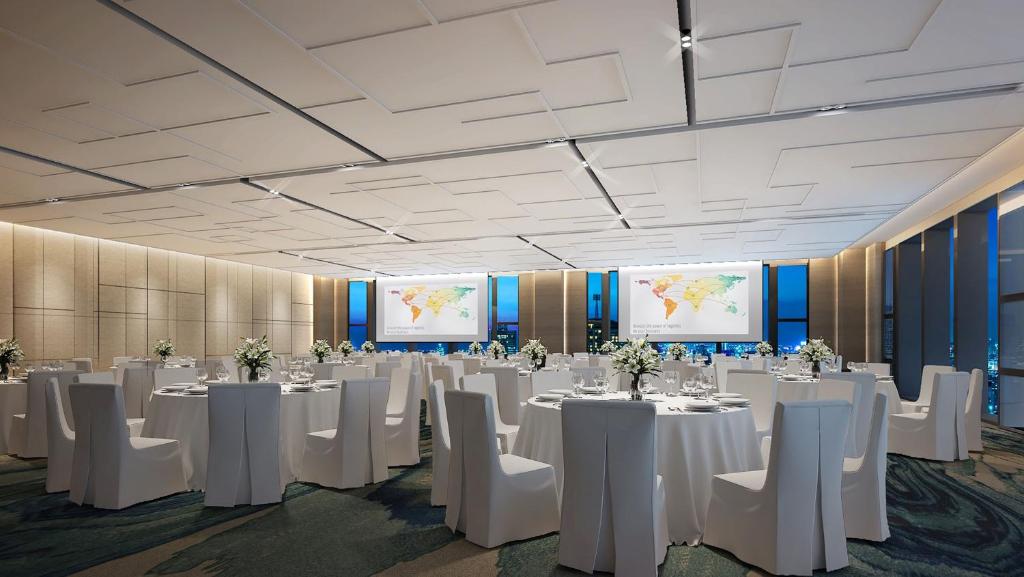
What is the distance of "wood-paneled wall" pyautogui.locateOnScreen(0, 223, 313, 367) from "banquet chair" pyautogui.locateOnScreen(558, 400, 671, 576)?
1108 centimetres

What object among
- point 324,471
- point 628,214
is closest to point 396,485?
point 324,471

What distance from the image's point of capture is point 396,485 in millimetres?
5309

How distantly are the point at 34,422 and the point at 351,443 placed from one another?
3.90 metres

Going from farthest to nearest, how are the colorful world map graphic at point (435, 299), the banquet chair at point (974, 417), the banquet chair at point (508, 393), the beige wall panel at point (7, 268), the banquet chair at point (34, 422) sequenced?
the colorful world map graphic at point (435, 299), the beige wall panel at point (7, 268), the banquet chair at point (508, 393), the banquet chair at point (974, 417), the banquet chair at point (34, 422)

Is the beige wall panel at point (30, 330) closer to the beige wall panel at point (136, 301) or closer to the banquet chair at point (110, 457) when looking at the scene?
the beige wall panel at point (136, 301)

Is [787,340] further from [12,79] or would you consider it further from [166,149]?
[12,79]

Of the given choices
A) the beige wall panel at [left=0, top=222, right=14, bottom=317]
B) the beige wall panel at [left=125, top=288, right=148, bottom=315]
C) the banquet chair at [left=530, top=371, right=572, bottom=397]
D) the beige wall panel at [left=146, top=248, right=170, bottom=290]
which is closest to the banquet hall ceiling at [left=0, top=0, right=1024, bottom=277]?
the beige wall panel at [left=0, top=222, right=14, bottom=317]

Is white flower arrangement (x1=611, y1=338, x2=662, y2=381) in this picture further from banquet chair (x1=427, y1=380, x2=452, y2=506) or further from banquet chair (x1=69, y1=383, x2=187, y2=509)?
banquet chair (x1=69, y1=383, x2=187, y2=509)

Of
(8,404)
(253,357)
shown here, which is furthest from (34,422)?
(253,357)

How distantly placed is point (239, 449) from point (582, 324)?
42.4 feet

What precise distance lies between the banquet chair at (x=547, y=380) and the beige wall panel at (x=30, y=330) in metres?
9.47

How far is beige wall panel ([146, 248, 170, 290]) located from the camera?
13.2m

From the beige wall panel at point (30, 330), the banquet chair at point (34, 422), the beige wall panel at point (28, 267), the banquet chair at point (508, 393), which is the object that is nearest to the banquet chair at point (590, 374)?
the banquet chair at point (508, 393)

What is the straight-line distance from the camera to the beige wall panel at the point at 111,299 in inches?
480
